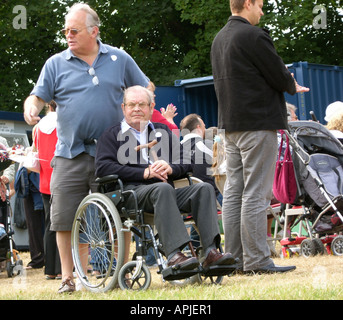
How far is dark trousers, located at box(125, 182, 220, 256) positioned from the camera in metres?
4.79

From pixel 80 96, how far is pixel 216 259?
4.87 feet

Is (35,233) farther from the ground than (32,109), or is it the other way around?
(32,109)

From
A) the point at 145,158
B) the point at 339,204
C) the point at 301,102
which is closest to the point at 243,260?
the point at 145,158

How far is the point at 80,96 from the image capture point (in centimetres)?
530

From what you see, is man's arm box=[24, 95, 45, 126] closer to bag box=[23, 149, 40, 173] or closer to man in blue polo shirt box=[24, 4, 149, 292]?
man in blue polo shirt box=[24, 4, 149, 292]

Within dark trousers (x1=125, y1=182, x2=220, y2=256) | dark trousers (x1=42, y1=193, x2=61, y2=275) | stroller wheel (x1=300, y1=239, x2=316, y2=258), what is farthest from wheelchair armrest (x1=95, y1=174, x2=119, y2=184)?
stroller wheel (x1=300, y1=239, x2=316, y2=258)

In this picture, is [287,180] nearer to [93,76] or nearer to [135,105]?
[135,105]

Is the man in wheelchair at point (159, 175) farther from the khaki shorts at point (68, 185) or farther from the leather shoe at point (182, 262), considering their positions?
the khaki shorts at point (68, 185)

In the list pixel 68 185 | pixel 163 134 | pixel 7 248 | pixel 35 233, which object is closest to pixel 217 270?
pixel 163 134

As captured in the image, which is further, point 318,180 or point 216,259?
point 318,180

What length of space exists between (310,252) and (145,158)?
2.96 meters

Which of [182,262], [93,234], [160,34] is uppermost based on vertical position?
[160,34]
